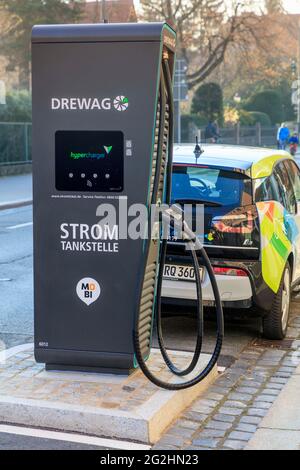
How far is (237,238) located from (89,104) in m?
2.05

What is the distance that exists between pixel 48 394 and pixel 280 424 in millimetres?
1429

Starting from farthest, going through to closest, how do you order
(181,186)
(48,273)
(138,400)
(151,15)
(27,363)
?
(151,15) < (181,186) < (27,363) < (48,273) < (138,400)

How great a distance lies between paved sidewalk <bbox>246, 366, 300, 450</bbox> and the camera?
445cm

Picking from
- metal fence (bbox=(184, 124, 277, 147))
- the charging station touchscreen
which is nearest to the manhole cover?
the charging station touchscreen

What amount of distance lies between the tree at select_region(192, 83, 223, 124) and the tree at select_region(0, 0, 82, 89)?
9415mm

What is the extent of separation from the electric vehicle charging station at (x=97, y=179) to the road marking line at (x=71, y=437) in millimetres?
507

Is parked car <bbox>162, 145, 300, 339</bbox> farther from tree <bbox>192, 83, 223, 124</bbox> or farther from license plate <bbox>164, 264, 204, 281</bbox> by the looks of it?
tree <bbox>192, 83, 223, 124</bbox>

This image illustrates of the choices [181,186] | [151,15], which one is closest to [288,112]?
[151,15]

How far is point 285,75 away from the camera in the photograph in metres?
63.2

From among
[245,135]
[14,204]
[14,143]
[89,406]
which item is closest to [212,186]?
[89,406]

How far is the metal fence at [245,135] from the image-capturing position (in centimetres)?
4350

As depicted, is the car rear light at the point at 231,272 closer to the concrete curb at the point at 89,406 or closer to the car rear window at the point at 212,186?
the car rear window at the point at 212,186
